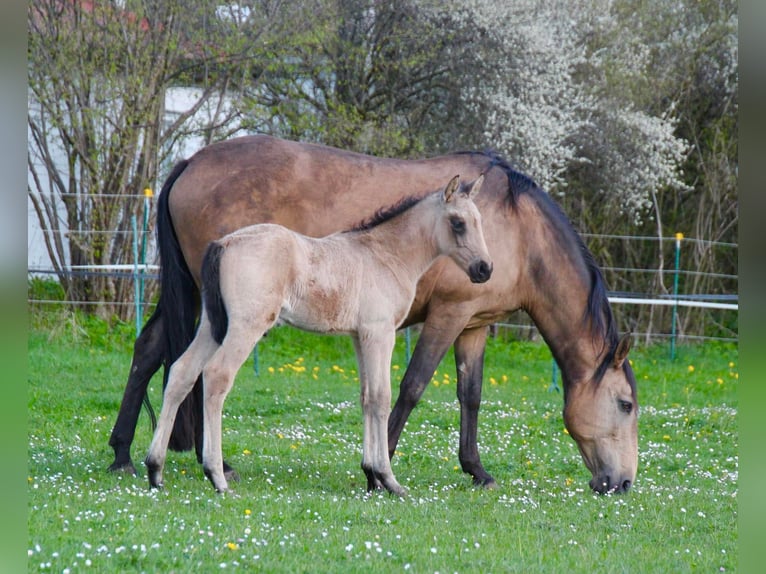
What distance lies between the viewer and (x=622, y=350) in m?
7.01

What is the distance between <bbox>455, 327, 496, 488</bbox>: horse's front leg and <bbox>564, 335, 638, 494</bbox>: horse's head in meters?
0.75

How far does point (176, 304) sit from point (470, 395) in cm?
247

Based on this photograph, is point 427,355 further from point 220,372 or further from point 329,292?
point 220,372

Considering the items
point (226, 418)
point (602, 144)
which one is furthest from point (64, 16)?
point (602, 144)

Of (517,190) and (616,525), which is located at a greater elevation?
→ (517,190)

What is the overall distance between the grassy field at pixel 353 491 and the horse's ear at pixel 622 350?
100 centimetres

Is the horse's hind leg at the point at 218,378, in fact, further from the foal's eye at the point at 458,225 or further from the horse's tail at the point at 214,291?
the foal's eye at the point at 458,225

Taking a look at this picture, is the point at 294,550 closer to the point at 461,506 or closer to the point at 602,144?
the point at 461,506

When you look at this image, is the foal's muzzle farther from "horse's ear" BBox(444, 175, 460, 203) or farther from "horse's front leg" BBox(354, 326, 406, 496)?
"horse's front leg" BBox(354, 326, 406, 496)

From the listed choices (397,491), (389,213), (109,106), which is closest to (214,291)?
(389,213)

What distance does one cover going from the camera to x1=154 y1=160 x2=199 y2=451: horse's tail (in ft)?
22.6

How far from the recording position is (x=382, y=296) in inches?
248

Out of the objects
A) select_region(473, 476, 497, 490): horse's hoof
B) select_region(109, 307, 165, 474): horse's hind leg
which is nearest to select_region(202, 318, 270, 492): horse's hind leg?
select_region(109, 307, 165, 474): horse's hind leg

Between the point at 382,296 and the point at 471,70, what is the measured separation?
11.5 meters
